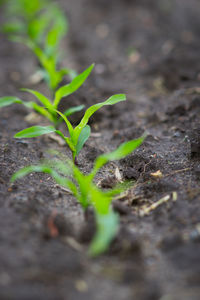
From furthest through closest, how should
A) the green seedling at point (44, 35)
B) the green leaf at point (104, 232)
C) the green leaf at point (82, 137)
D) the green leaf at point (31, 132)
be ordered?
the green seedling at point (44, 35), the green leaf at point (82, 137), the green leaf at point (31, 132), the green leaf at point (104, 232)

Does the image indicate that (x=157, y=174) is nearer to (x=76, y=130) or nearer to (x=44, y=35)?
(x=76, y=130)

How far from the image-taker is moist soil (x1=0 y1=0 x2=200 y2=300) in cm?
121

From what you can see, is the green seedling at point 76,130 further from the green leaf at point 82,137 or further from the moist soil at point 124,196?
the moist soil at point 124,196

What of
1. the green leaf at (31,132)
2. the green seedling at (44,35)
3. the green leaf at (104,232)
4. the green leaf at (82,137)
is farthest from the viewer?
the green seedling at (44,35)

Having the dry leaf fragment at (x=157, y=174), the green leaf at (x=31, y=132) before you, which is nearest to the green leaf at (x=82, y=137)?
the green leaf at (x=31, y=132)

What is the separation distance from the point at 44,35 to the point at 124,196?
3.95m

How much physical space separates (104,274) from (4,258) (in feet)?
1.31

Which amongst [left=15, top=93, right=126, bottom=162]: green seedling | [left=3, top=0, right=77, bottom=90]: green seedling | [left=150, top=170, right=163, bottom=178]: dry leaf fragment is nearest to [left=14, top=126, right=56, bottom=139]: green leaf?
[left=15, top=93, right=126, bottom=162]: green seedling

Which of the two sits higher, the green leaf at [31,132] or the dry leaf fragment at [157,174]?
the green leaf at [31,132]

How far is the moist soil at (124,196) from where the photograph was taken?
3.97 feet

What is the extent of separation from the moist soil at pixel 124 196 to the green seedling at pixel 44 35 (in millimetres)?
271

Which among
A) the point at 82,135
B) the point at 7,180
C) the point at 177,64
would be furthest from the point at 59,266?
the point at 177,64

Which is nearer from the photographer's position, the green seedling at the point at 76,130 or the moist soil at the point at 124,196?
the moist soil at the point at 124,196

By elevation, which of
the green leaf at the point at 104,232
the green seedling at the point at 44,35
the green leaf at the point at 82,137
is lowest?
the green leaf at the point at 104,232
